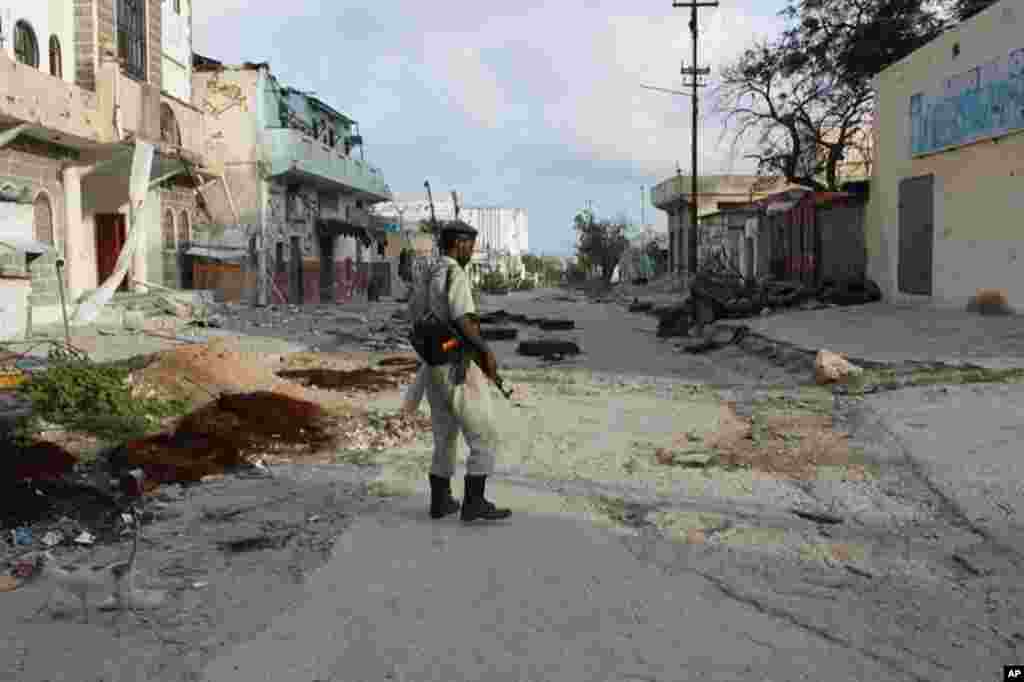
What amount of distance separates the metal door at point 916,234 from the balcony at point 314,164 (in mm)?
21599

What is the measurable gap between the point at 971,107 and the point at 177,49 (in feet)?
65.5

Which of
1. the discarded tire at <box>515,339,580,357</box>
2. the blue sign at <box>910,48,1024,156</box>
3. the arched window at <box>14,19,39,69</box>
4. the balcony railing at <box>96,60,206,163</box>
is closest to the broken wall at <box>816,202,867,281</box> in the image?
the blue sign at <box>910,48,1024,156</box>

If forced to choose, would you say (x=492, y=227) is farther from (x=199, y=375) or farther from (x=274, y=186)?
(x=199, y=375)

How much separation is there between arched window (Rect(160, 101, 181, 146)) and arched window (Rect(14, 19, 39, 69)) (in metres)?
4.07

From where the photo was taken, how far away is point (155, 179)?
22984mm

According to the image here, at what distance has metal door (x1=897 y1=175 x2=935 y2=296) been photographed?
56.9ft

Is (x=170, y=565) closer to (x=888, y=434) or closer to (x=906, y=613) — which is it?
(x=906, y=613)

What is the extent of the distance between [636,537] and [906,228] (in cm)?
1561

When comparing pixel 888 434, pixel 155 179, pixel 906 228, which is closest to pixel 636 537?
pixel 888 434

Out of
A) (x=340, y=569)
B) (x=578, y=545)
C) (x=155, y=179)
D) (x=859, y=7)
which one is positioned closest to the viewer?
(x=340, y=569)

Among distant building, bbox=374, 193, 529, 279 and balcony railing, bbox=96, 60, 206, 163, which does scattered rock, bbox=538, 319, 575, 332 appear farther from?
distant building, bbox=374, 193, 529, 279

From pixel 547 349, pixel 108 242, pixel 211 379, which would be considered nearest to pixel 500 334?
pixel 547 349

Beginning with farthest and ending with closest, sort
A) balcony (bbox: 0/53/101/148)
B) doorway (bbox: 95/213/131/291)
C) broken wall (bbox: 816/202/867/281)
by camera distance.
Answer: doorway (bbox: 95/213/131/291) < broken wall (bbox: 816/202/867/281) < balcony (bbox: 0/53/101/148)

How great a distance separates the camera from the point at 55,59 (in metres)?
18.9
